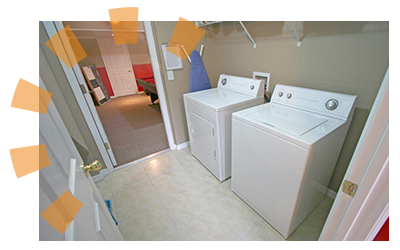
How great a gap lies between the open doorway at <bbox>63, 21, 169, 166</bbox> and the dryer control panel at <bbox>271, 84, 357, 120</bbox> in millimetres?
1892

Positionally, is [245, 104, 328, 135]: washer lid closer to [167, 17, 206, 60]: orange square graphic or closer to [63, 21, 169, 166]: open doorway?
[167, 17, 206, 60]: orange square graphic

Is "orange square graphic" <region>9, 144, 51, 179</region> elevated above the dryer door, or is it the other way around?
"orange square graphic" <region>9, 144, 51, 179</region>

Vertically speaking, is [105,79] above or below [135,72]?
below

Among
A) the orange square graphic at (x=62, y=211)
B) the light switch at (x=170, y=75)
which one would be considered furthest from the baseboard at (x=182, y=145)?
the orange square graphic at (x=62, y=211)

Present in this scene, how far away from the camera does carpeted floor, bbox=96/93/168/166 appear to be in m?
2.57

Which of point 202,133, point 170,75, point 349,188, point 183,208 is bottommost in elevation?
point 183,208

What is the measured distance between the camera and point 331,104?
1.18m

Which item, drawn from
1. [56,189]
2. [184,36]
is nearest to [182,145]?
[184,36]

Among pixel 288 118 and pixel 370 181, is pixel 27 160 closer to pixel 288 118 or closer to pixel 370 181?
pixel 370 181

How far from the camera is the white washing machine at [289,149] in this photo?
3.25ft

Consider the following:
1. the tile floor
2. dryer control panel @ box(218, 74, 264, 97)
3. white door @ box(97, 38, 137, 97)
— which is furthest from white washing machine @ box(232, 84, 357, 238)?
white door @ box(97, 38, 137, 97)

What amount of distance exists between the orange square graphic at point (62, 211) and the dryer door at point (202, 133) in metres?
1.25

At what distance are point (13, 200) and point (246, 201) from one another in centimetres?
161

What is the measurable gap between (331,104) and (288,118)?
33 cm
